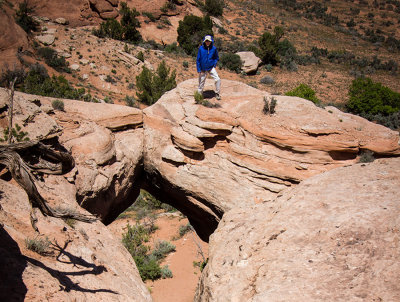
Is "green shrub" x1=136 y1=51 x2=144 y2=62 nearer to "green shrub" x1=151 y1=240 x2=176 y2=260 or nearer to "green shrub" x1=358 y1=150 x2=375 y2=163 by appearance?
"green shrub" x1=151 y1=240 x2=176 y2=260

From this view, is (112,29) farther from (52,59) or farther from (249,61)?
(249,61)

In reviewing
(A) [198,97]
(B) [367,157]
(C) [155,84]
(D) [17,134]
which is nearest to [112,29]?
(C) [155,84]

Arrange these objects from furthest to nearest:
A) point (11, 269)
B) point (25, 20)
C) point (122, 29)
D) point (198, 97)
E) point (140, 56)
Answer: point (122, 29) → point (140, 56) → point (25, 20) → point (198, 97) → point (11, 269)

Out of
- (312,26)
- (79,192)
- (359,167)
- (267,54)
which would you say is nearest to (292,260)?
(359,167)

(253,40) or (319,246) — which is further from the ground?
(319,246)

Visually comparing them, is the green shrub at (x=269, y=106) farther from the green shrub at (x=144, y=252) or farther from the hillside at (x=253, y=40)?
the hillside at (x=253, y=40)

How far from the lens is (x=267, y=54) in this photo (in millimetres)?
30375

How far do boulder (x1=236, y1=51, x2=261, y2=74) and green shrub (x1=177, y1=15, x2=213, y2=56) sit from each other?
5.20 meters

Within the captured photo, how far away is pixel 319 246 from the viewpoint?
499 centimetres

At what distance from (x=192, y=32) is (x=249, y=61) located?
8397mm

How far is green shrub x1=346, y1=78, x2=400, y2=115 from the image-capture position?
19.3 meters

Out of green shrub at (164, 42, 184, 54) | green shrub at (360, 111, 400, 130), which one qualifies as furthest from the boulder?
green shrub at (360, 111, 400, 130)

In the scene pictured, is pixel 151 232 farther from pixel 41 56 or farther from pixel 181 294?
pixel 41 56

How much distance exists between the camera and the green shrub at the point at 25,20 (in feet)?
79.5
